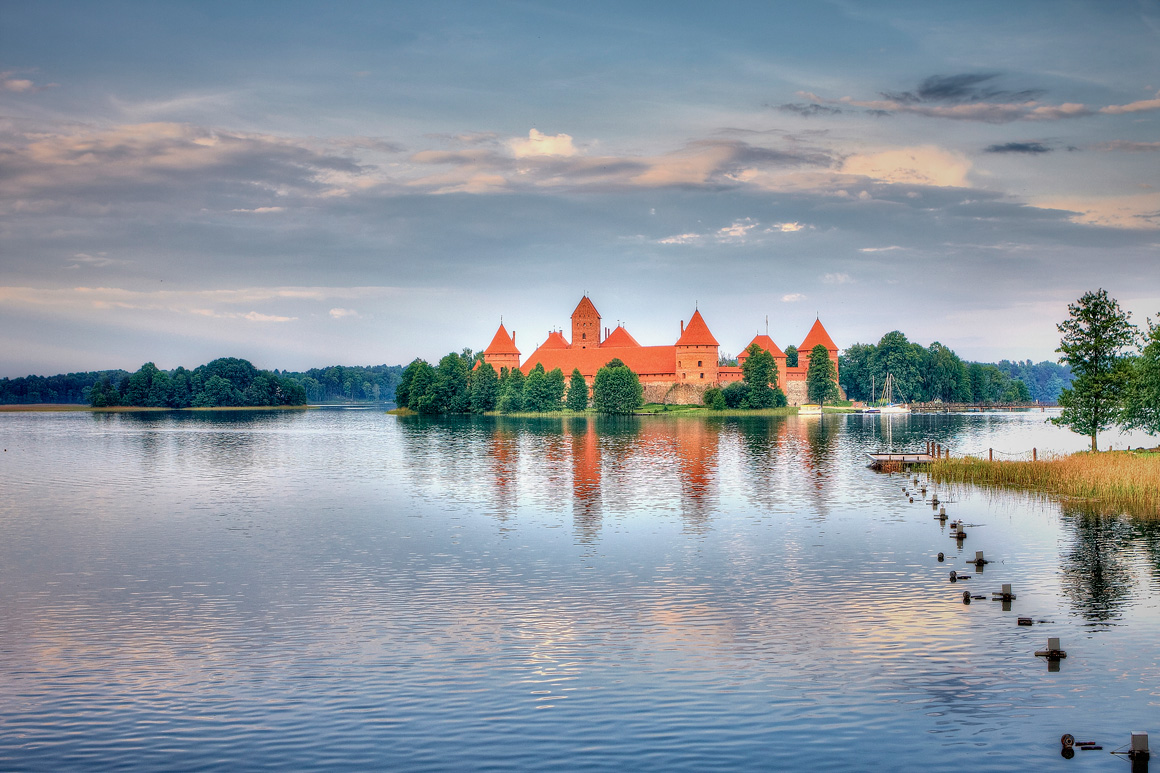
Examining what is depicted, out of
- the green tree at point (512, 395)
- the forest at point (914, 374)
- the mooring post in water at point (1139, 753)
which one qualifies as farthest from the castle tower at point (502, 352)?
the mooring post in water at point (1139, 753)

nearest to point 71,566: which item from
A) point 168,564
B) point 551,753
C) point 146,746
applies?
point 168,564

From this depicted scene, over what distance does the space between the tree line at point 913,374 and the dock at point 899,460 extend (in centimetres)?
9705

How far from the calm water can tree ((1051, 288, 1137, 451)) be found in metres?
11.8

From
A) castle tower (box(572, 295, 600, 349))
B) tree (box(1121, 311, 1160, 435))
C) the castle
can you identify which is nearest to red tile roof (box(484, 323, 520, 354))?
the castle

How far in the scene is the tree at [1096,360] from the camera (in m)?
41.0

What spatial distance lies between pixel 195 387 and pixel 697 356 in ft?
306

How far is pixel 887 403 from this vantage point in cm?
13562

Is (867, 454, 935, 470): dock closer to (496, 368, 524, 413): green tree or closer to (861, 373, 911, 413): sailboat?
(496, 368, 524, 413): green tree

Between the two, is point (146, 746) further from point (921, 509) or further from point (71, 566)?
point (921, 509)

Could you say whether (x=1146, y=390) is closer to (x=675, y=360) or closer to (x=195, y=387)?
(x=675, y=360)

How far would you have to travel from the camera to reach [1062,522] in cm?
2725

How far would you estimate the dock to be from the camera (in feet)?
147

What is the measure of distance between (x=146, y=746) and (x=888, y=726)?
9.30m

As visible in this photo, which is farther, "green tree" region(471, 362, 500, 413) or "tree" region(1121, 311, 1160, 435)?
"green tree" region(471, 362, 500, 413)
